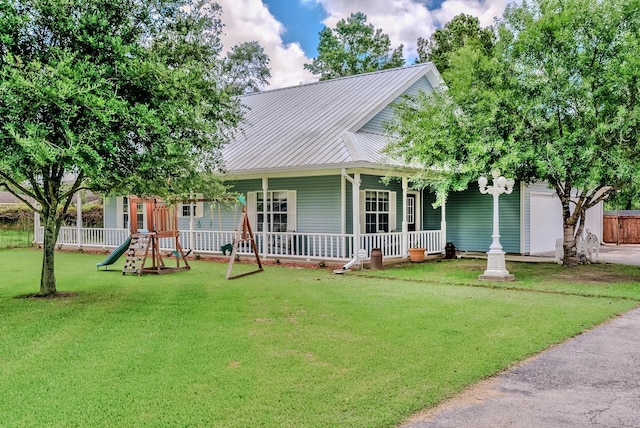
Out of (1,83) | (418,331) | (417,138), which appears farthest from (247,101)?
(418,331)

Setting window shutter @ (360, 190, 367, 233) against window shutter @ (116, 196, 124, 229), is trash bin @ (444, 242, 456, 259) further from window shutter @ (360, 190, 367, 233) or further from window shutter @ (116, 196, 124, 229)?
window shutter @ (116, 196, 124, 229)

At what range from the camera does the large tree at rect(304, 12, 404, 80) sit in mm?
35906

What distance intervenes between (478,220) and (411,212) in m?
2.15

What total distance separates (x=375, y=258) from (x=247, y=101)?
11.4 meters

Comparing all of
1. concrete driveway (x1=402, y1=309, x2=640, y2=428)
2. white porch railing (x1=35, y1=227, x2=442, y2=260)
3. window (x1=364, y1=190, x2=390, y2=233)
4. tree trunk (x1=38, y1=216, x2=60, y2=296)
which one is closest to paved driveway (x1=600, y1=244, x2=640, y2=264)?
white porch railing (x1=35, y1=227, x2=442, y2=260)

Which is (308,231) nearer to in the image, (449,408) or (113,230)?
(113,230)

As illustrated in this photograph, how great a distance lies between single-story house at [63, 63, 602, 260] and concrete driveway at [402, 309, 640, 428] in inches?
309

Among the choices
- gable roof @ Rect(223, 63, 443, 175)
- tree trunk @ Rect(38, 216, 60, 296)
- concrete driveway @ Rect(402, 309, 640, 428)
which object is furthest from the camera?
gable roof @ Rect(223, 63, 443, 175)

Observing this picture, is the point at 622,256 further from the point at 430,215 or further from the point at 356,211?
the point at 356,211

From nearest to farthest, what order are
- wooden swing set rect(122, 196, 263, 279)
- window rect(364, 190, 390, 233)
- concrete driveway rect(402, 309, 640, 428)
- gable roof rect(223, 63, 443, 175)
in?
concrete driveway rect(402, 309, 640, 428) → wooden swing set rect(122, 196, 263, 279) → gable roof rect(223, 63, 443, 175) → window rect(364, 190, 390, 233)

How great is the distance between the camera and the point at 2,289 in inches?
416

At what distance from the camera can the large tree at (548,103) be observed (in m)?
10.6

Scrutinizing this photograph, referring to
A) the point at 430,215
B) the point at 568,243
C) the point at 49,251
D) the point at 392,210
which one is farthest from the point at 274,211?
the point at 568,243

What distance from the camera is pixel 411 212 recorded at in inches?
676
